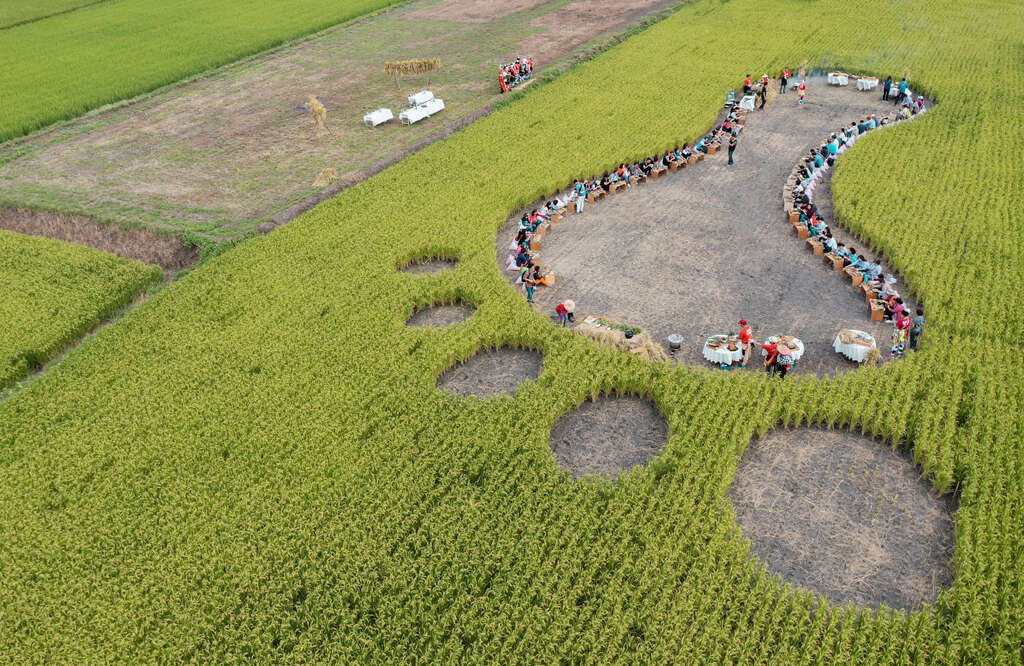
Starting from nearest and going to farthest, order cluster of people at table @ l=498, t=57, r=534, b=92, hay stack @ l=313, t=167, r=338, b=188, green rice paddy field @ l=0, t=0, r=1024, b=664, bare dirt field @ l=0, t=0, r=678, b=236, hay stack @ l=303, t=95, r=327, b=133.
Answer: green rice paddy field @ l=0, t=0, r=1024, b=664
bare dirt field @ l=0, t=0, r=678, b=236
hay stack @ l=313, t=167, r=338, b=188
hay stack @ l=303, t=95, r=327, b=133
cluster of people at table @ l=498, t=57, r=534, b=92

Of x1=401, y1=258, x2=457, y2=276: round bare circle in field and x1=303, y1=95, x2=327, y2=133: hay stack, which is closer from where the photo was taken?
x1=401, y1=258, x2=457, y2=276: round bare circle in field

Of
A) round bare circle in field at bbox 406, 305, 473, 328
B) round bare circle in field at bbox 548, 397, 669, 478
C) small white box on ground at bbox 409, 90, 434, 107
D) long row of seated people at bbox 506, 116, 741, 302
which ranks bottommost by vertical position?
round bare circle in field at bbox 548, 397, 669, 478

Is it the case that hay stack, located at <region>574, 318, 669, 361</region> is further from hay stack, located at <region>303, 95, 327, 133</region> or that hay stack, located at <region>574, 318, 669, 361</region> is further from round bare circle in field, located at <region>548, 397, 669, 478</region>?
hay stack, located at <region>303, 95, 327, 133</region>

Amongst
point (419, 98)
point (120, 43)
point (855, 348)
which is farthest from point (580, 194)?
point (120, 43)

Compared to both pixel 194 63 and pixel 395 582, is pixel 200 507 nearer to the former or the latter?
pixel 395 582

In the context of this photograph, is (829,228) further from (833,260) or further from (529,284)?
(529,284)

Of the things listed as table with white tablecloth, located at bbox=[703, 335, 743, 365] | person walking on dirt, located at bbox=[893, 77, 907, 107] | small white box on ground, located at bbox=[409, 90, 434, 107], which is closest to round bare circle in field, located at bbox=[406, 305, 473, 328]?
table with white tablecloth, located at bbox=[703, 335, 743, 365]

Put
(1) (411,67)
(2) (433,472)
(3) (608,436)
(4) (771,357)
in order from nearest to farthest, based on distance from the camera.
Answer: (2) (433,472)
(3) (608,436)
(4) (771,357)
(1) (411,67)
